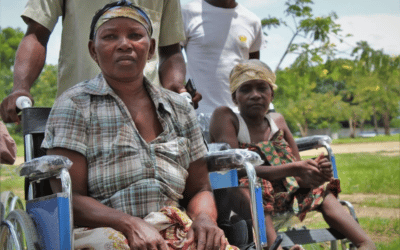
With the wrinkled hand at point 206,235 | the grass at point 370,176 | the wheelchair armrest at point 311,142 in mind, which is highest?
the wheelchair armrest at point 311,142

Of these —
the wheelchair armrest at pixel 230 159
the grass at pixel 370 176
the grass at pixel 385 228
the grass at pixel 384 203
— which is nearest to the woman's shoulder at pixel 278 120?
the wheelchair armrest at pixel 230 159

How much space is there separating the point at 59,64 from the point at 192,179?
107cm

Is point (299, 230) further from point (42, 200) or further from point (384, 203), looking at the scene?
point (384, 203)

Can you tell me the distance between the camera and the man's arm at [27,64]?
2.23 m

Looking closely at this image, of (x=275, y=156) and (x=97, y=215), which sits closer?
(x=97, y=215)

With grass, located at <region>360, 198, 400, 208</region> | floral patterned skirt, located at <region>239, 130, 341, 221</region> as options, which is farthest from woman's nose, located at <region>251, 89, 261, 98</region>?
grass, located at <region>360, 198, 400, 208</region>

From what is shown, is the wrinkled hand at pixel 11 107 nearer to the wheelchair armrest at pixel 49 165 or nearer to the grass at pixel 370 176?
the wheelchair armrest at pixel 49 165

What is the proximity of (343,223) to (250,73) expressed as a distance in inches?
38.8

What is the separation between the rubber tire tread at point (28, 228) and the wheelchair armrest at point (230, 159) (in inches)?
29.1

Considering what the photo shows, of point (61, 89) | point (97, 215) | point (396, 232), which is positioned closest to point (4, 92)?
point (396, 232)

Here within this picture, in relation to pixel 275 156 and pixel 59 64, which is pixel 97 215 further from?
pixel 275 156

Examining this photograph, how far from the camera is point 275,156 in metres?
2.93

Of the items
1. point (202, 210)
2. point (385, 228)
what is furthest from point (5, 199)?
point (385, 228)

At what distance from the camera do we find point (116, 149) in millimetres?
1841
